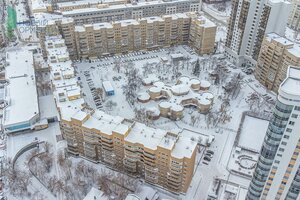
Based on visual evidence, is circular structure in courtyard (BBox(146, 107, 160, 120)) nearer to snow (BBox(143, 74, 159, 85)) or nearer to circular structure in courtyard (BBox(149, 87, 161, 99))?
circular structure in courtyard (BBox(149, 87, 161, 99))

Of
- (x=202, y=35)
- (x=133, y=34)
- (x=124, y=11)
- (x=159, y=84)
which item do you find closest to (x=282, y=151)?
(x=159, y=84)

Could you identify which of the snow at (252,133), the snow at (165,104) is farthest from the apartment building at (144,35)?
the snow at (252,133)

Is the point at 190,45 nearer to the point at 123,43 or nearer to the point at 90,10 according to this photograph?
the point at 123,43

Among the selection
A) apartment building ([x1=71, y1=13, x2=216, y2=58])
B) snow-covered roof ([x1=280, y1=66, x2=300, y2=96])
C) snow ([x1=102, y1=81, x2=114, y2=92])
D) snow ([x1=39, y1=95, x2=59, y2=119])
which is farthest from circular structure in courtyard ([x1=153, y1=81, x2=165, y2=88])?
snow-covered roof ([x1=280, y1=66, x2=300, y2=96])

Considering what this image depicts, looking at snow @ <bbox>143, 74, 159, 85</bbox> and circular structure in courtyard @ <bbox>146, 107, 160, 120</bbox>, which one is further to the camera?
snow @ <bbox>143, 74, 159, 85</bbox>

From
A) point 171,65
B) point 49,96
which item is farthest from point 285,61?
point 49,96

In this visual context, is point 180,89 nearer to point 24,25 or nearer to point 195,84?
point 195,84

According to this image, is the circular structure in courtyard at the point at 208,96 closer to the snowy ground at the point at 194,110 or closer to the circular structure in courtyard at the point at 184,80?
the snowy ground at the point at 194,110

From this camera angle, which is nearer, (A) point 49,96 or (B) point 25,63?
(A) point 49,96
